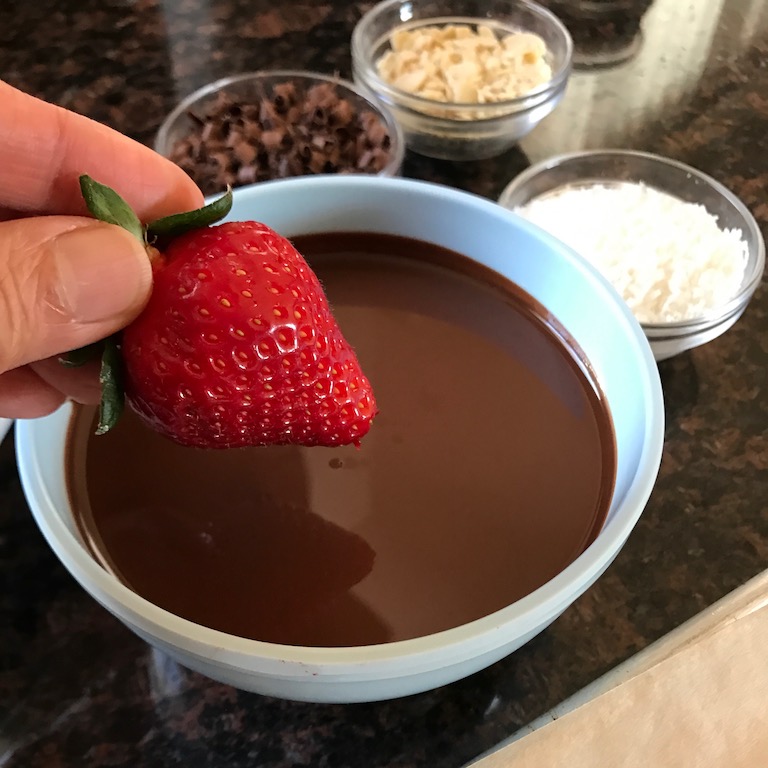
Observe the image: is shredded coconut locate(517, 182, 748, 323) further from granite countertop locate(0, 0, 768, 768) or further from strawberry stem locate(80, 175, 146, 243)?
strawberry stem locate(80, 175, 146, 243)

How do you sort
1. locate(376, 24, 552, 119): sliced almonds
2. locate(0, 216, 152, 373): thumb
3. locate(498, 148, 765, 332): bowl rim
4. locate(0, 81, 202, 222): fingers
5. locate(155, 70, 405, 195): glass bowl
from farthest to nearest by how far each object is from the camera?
locate(376, 24, 552, 119): sliced almonds < locate(155, 70, 405, 195): glass bowl < locate(498, 148, 765, 332): bowl rim < locate(0, 81, 202, 222): fingers < locate(0, 216, 152, 373): thumb

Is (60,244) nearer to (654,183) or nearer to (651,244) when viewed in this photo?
(651,244)

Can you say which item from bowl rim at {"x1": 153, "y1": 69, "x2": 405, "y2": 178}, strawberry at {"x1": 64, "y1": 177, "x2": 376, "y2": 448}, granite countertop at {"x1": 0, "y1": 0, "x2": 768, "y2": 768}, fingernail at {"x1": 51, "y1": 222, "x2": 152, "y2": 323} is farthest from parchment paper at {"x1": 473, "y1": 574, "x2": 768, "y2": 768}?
bowl rim at {"x1": 153, "y1": 69, "x2": 405, "y2": 178}

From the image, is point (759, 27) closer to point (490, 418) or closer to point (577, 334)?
point (577, 334)

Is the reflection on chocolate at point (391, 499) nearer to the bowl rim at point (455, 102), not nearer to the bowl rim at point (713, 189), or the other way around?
the bowl rim at point (713, 189)

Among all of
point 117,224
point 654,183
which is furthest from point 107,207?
point 654,183
